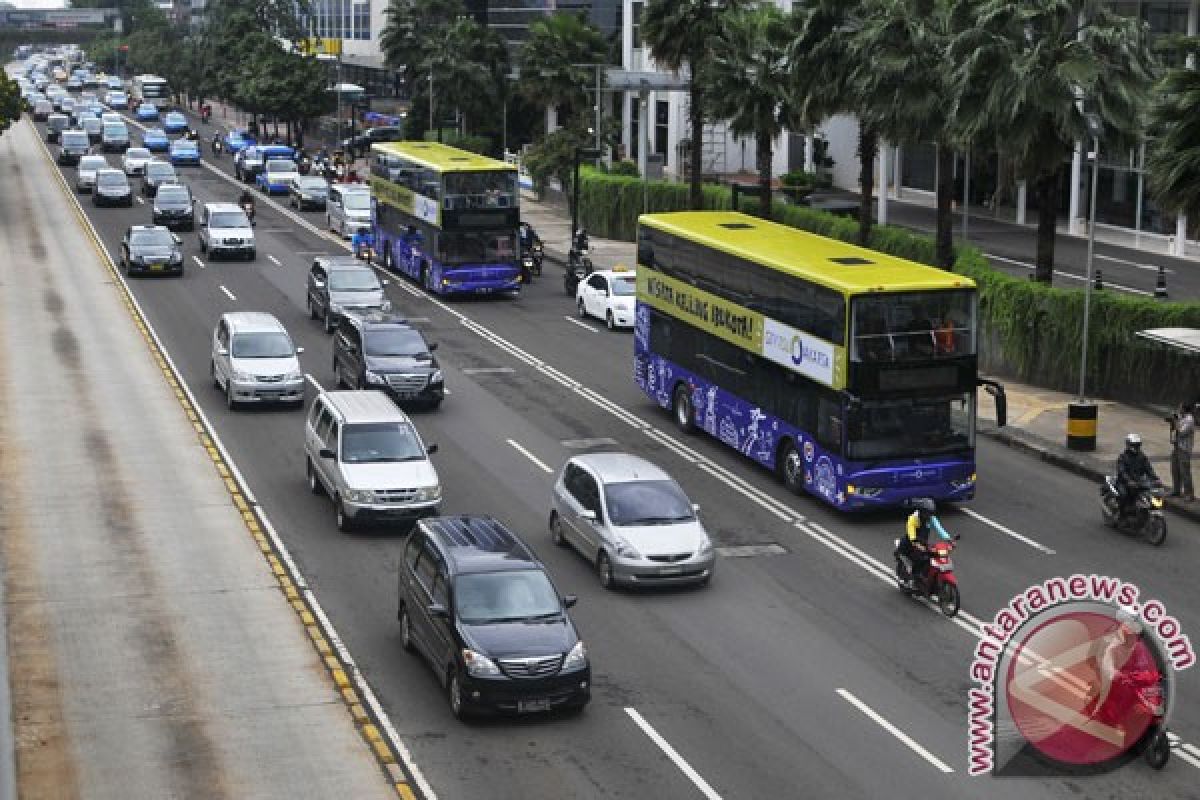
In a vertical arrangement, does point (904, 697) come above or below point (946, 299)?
below

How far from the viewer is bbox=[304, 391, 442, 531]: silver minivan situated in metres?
30.6

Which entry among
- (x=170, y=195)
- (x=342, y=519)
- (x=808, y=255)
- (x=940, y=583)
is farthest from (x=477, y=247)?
(x=940, y=583)

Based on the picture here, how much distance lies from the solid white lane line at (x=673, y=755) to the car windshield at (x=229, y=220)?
46676mm

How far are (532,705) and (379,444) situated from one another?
34.9ft

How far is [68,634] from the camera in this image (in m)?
25.6

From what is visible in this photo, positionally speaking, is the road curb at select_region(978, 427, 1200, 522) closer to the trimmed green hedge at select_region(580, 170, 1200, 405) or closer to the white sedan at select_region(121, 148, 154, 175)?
the trimmed green hedge at select_region(580, 170, 1200, 405)

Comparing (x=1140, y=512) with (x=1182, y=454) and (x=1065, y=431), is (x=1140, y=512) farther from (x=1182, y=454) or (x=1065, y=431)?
(x=1065, y=431)

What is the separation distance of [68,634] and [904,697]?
37.5ft

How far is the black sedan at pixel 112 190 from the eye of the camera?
82.8 m

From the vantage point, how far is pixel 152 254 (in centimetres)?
6066

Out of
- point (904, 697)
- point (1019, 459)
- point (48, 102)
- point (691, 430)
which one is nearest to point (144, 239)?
point (691, 430)

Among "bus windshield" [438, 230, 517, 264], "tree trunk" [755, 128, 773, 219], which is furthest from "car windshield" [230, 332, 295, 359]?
"tree trunk" [755, 128, 773, 219]

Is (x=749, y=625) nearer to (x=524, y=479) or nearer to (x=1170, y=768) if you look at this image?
(x=1170, y=768)

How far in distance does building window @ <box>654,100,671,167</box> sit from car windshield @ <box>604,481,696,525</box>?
7141 centimetres
